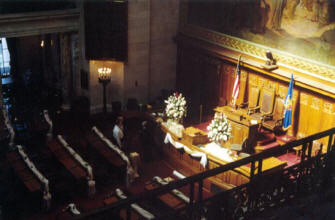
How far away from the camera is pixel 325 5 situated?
12.9 meters

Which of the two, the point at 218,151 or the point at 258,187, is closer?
the point at 258,187

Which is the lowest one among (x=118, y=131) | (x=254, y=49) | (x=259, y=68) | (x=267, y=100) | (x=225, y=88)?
(x=118, y=131)

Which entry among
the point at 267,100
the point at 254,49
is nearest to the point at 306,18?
the point at 254,49

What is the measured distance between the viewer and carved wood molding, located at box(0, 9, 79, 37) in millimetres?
14977

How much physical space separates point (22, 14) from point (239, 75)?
7675 mm

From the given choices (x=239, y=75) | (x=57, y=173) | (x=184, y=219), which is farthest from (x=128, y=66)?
(x=184, y=219)

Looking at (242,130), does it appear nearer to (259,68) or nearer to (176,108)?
(176,108)

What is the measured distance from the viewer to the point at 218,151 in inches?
507

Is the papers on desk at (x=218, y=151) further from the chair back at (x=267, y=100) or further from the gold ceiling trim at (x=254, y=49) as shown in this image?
the gold ceiling trim at (x=254, y=49)

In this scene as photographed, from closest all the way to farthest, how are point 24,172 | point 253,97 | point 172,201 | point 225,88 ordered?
point 172,201 → point 24,172 → point 253,97 → point 225,88

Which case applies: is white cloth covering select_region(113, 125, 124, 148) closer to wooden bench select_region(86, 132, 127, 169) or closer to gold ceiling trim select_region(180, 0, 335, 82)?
wooden bench select_region(86, 132, 127, 169)

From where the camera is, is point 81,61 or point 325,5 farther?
point 81,61

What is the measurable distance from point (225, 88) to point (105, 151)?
18.0 ft

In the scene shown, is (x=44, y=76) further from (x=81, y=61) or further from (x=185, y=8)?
(x=185, y=8)
